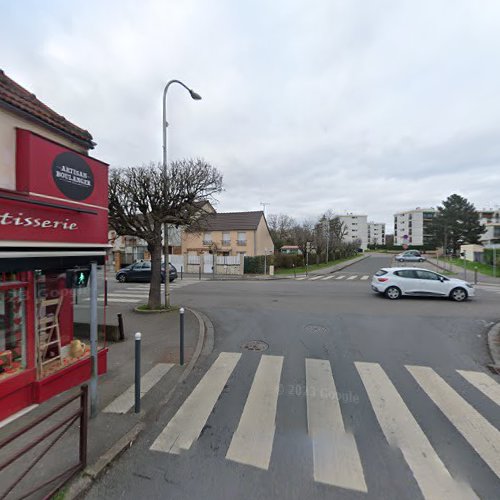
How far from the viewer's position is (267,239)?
37.5 meters

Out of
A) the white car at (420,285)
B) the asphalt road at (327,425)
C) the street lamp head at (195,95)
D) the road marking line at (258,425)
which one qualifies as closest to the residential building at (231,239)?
the white car at (420,285)

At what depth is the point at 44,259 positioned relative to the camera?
12.4 feet

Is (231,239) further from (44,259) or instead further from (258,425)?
(258,425)

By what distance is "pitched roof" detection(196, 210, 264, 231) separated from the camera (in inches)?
1275

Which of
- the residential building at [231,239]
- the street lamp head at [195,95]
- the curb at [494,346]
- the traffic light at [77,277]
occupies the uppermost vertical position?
the street lamp head at [195,95]

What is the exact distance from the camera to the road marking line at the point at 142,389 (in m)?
4.08

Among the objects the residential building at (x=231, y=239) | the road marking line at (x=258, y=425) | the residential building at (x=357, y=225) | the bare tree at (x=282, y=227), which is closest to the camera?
the road marking line at (x=258, y=425)

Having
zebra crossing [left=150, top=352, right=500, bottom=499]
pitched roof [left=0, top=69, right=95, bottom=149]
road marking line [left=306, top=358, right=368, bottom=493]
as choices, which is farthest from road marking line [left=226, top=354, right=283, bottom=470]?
pitched roof [left=0, top=69, right=95, bottom=149]

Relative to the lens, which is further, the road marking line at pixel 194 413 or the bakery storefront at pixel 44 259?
the bakery storefront at pixel 44 259

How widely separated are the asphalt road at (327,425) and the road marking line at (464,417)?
0.05ft

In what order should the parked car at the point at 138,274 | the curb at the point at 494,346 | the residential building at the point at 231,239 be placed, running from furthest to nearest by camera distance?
the residential building at the point at 231,239 → the parked car at the point at 138,274 → the curb at the point at 494,346

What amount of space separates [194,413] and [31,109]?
16.0 feet

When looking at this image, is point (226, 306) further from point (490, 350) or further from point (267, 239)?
point (267, 239)

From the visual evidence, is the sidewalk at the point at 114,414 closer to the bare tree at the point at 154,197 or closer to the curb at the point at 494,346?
the bare tree at the point at 154,197
